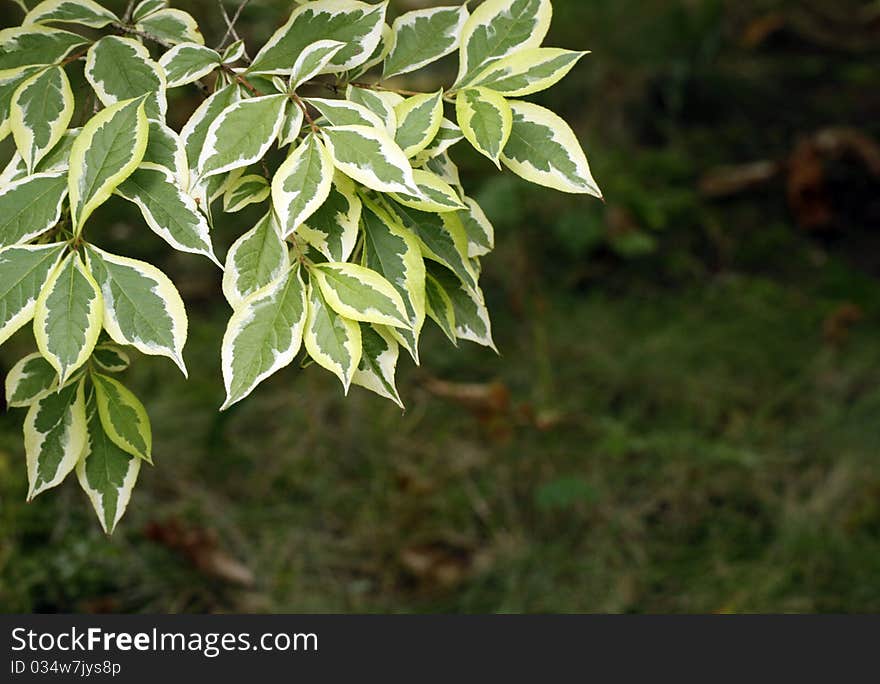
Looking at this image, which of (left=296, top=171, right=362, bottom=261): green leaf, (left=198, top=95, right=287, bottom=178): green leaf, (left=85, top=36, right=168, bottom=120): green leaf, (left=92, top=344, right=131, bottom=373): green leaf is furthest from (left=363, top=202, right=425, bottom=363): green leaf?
(left=92, top=344, right=131, bottom=373): green leaf

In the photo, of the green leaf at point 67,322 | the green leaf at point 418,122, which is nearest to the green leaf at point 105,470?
the green leaf at point 67,322

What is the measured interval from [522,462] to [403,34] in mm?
1686

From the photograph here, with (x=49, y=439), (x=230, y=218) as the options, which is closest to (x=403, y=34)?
(x=49, y=439)

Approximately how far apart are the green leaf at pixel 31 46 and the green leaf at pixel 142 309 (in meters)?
0.26

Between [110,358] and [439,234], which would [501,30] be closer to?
[439,234]

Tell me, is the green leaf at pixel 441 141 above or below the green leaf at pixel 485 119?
below

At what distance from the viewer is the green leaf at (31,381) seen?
39.4 inches

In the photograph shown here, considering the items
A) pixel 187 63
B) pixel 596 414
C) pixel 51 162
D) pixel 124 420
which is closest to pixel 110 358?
pixel 124 420

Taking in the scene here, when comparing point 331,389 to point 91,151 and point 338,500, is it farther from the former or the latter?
point 91,151

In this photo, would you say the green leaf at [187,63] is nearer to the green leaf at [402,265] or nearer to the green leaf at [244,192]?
the green leaf at [244,192]

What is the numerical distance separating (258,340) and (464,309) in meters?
0.28

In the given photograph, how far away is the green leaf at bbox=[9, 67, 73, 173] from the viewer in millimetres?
875

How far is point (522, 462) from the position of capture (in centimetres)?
254

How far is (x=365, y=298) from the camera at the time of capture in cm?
81
